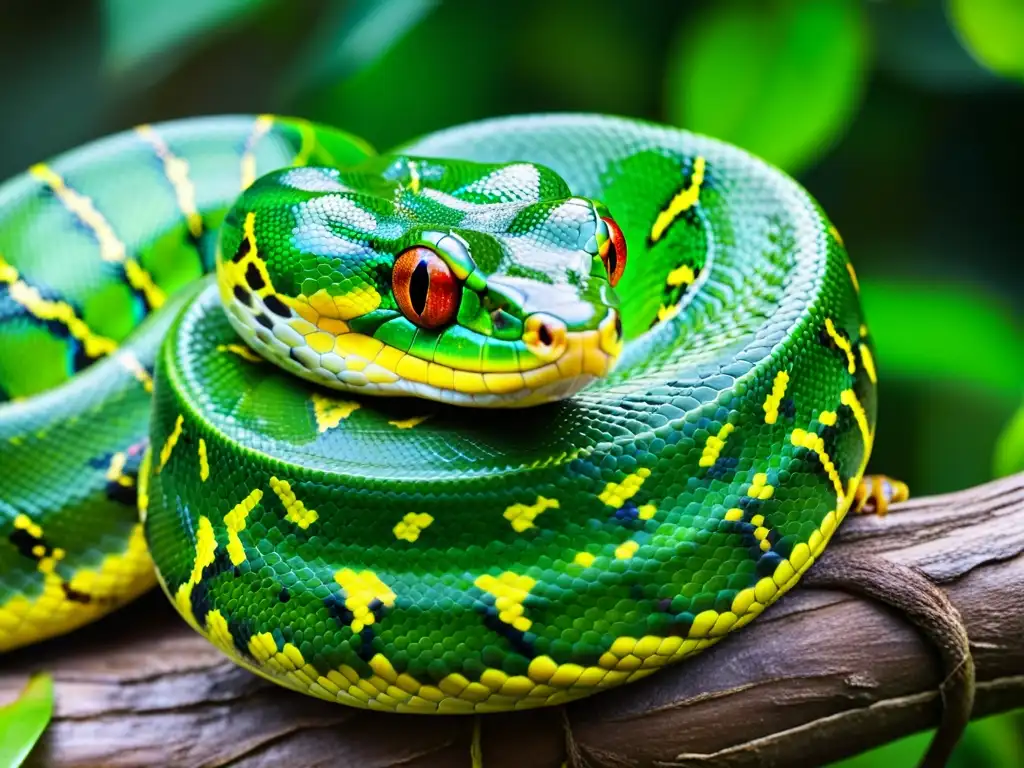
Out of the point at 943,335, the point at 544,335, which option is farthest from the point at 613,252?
the point at 943,335

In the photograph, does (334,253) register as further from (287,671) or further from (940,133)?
(940,133)

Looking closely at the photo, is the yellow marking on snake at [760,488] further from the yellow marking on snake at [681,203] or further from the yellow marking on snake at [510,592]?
the yellow marking on snake at [681,203]

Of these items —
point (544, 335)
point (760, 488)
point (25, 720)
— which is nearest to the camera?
point (544, 335)

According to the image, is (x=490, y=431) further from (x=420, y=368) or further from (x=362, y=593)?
(x=362, y=593)

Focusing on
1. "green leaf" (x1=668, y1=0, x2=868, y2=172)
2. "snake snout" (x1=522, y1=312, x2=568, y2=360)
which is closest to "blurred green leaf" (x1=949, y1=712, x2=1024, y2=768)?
"green leaf" (x1=668, y1=0, x2=868, y2=172)

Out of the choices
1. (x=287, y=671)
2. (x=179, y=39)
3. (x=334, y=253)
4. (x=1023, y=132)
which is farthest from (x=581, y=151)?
(x=1023, y=132)

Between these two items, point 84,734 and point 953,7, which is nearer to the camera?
point 84,734

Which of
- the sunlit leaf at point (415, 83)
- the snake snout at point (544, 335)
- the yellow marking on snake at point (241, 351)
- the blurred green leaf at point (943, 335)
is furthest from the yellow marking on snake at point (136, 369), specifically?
the blurred green leaf at point (943, 335)
